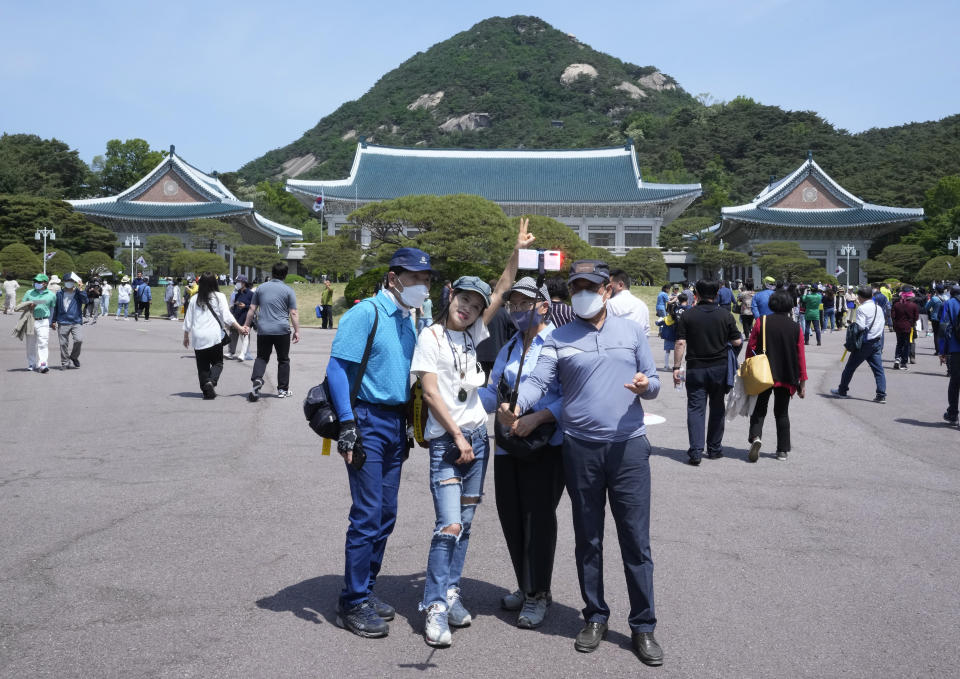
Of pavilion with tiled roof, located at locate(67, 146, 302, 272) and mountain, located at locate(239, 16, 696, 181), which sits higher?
mountain, located at locate(239, 16, 696, 181)

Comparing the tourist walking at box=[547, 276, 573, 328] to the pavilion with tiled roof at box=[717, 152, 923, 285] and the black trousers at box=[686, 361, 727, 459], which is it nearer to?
the black trousers at box=[686, 361, 727, 459]

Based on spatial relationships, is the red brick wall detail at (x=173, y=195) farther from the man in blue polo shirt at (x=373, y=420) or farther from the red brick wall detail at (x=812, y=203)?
the man in blue polo shirt at (x=373, y=420)

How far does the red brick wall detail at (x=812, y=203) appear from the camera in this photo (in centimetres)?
5781

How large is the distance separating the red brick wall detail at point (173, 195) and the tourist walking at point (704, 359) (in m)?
54.5

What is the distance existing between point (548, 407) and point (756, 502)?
3265 mm

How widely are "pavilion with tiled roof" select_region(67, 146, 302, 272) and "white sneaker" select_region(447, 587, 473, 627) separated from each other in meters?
53.9

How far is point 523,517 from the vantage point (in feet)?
13.6

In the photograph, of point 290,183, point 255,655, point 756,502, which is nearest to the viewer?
point 255,655

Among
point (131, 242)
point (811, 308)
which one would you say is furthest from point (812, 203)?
point (131, 242)

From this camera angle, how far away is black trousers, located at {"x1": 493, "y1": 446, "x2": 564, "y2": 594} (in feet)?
13.4

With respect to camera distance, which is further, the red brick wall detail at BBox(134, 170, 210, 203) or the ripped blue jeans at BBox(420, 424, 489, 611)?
the red brick wall detail at BBox(134, 170, 210, 203)

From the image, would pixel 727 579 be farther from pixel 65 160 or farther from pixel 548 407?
pixel 65 160

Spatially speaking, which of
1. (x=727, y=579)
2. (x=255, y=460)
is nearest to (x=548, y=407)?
(x=727, y=579)

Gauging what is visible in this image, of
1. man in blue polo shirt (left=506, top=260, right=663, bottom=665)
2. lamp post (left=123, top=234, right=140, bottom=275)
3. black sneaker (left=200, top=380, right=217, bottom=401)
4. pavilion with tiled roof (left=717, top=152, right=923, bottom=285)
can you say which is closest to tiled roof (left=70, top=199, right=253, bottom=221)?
lamp post (left=123, top=234, right=140, bottom=275)
